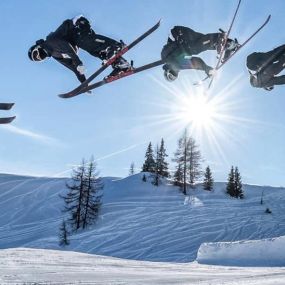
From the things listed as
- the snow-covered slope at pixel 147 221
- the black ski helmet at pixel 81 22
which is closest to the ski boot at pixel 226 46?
the black ski helmet at pixel 81 22

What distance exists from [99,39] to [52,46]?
0.98 metres

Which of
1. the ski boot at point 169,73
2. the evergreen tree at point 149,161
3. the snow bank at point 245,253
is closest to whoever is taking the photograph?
the ski boot at point 169,73

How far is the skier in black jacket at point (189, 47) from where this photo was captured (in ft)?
30.2

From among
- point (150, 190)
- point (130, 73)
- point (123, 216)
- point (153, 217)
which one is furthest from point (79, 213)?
point (130, 73)

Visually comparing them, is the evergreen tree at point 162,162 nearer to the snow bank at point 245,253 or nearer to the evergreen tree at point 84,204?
the evergreen tree at point 84,204

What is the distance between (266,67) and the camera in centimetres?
898

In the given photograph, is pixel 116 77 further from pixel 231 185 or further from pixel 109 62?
pixel 231 185

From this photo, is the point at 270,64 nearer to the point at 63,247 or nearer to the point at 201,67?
the point at 201,67

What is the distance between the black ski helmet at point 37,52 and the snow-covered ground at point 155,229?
4.18 metres

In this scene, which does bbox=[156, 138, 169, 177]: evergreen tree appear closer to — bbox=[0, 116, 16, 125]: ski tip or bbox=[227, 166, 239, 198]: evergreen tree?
bbox=[227, 166, 239, 198]: evergreen tree

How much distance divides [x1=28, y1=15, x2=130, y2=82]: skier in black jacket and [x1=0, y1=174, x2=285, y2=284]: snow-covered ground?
4.20 m

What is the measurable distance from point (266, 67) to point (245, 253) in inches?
492

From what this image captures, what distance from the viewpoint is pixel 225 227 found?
3347 cm

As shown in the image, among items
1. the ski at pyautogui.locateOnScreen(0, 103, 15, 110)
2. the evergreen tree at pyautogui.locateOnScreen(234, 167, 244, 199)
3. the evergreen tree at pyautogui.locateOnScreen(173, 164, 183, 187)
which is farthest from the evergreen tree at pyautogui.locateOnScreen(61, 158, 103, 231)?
the ski at pyautogui.locateOnScreen(0, 103, 15, 110)
